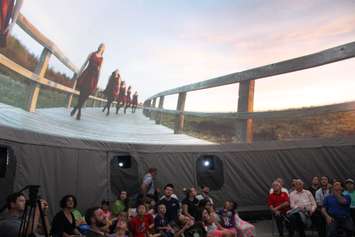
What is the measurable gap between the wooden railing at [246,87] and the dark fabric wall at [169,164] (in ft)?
2.63

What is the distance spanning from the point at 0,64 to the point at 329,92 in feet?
26.0

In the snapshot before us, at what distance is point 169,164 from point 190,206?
1.46 meters

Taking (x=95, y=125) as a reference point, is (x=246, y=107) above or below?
above

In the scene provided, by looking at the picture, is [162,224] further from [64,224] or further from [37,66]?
[37,66]

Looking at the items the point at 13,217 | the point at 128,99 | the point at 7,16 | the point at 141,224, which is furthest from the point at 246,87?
the point at 13,217

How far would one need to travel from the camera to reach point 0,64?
4.63 meters

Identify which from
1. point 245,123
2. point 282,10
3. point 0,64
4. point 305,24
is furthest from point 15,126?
point 305,24

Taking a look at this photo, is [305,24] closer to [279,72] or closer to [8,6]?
[279,72]

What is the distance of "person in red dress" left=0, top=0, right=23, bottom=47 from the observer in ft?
14.9

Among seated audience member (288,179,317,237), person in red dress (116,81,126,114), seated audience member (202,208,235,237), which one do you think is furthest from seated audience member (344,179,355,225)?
person in red dress (116,81,126,114)

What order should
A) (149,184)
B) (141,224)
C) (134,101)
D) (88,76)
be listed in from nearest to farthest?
(141,224) < (149,184) < (88,76) < (134,101)

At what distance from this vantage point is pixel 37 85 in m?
5.32

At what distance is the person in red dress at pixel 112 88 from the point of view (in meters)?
6.68

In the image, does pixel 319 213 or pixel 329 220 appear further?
pixel 319 213
